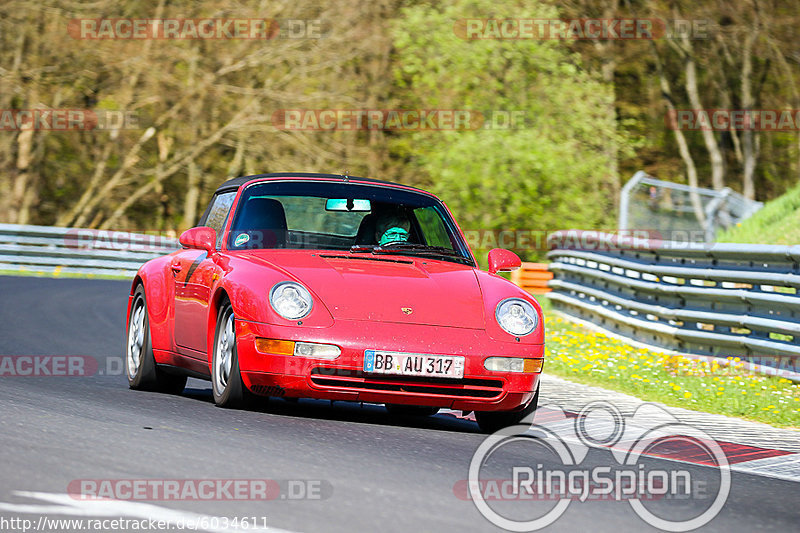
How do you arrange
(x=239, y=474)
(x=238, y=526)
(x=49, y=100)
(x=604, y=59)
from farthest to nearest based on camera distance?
(x=604, y=59), (x=49, y=100), (x=239, y=474), (x=238, y=526)

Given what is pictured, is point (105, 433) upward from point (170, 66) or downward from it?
downward

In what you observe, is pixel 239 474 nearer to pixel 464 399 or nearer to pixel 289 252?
pixel 464 399

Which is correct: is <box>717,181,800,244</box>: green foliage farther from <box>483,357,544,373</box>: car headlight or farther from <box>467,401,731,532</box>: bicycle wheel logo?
<box>483,357,544,373</box>: car headlight

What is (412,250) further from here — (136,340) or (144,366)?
(136,340)

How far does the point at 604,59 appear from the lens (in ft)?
122

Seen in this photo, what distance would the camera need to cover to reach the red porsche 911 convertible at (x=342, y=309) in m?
7.13

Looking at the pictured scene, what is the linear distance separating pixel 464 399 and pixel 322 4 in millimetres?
26972

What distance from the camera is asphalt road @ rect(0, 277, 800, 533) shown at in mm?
4863

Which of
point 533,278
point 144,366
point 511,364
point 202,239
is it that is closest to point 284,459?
point 511,364

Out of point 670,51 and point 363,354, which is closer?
point 363,354

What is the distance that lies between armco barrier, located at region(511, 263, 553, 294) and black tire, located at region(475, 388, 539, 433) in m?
16.7

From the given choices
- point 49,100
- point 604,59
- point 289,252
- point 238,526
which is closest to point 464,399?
point 289,252

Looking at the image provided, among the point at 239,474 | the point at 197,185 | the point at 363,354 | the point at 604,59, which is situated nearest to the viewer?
the point at 239,474

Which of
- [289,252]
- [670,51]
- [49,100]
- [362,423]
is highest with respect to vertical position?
[670,51]
